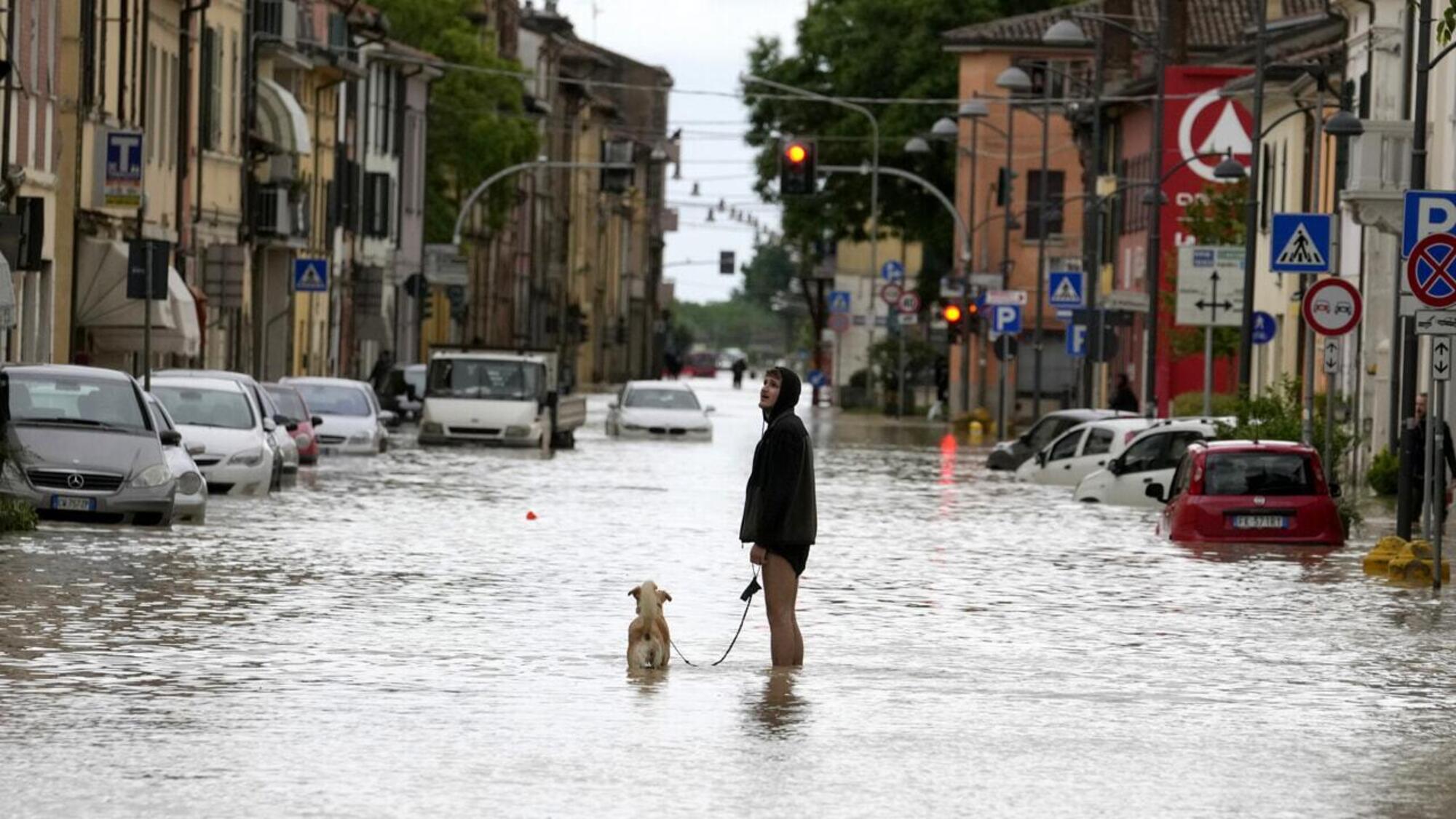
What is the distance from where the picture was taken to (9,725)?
46.6ft

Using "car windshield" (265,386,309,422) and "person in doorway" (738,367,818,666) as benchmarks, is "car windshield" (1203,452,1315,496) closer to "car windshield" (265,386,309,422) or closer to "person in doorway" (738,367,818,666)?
"person in doorway" (738,367,818,666)

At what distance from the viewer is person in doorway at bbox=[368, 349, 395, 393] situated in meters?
77.6

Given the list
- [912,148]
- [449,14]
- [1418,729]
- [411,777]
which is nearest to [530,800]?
[411,777]

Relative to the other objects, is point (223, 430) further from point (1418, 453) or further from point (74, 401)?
point (1418, 453)

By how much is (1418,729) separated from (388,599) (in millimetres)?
8727

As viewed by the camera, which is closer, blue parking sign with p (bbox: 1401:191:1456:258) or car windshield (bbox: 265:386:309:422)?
blue parking sign with p (bbox: 1401:191:1456:258)

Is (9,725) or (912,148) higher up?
(912,148)

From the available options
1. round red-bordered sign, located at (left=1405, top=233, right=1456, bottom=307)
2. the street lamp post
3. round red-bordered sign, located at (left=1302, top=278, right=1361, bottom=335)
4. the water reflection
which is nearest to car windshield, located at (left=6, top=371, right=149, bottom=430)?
round red-bordered sign, located at (left=1405, top=233, right=1456, bottom=307)

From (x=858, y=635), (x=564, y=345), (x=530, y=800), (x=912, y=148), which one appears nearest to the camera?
(x=530, y=800)

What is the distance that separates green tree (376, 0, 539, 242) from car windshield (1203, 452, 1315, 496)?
6671 cm

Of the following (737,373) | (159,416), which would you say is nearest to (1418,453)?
(159,416)

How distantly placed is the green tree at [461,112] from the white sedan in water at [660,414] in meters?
29.2

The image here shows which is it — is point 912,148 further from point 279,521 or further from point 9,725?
point 9,725

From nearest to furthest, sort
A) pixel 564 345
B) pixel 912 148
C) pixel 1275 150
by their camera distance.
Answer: pixel 1275 150
pixel 912 148
pixel 564 345
